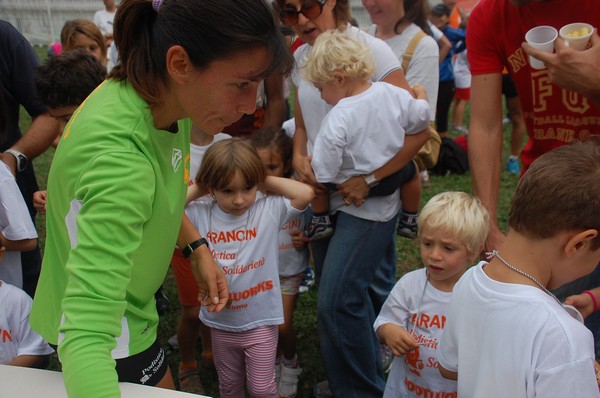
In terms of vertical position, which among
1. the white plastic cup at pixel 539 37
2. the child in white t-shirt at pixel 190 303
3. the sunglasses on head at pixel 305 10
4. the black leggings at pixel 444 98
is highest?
the white plastic cup at pixel 539 37

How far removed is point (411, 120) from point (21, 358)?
6.12ft

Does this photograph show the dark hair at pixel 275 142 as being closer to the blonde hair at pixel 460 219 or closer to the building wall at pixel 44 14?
the blonde hair at pixel 460 219

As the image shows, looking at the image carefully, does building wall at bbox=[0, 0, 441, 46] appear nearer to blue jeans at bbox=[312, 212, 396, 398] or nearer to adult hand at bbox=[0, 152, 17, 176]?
adult hand at bbox=[0, 152, 17, 176]

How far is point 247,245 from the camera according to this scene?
108 inches

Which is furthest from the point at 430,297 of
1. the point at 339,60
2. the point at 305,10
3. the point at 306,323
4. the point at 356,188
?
the point at 306,323

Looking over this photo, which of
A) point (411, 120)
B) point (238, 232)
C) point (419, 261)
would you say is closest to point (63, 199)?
point (238, 232)

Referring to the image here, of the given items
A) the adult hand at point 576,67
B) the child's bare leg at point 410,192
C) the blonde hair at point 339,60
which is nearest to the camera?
the adult hand at point 576,67

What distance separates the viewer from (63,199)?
147 centimetres

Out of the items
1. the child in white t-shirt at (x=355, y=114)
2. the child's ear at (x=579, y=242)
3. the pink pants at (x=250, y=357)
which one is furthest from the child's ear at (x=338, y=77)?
the child's ear at (x=579, y=242)

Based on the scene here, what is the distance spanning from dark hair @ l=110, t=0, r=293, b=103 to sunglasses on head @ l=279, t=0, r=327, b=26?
1352mm

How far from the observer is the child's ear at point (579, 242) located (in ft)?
4.77

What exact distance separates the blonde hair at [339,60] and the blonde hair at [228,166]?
44 cm

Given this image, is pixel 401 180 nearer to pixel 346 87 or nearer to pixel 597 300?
pixel 346 87

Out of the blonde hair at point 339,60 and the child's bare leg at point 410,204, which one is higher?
the blonde hair at point 339,60
